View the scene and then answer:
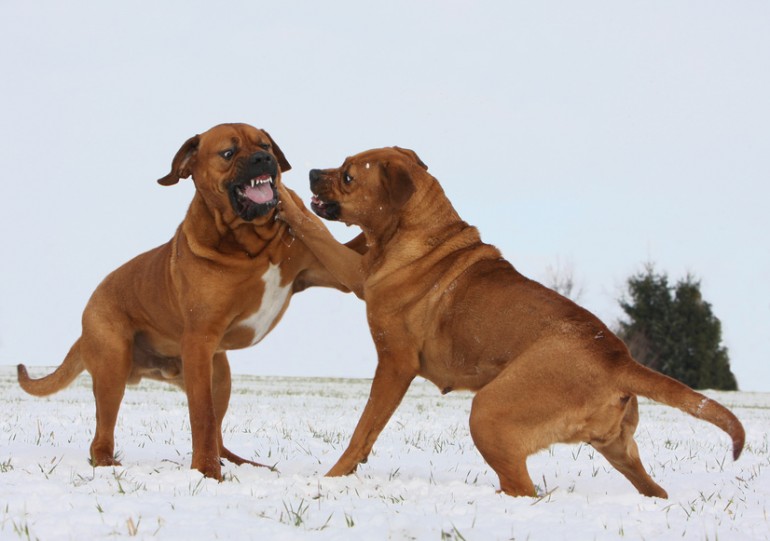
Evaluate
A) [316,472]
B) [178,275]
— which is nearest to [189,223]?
[178,275]

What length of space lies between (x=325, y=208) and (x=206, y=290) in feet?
3.43

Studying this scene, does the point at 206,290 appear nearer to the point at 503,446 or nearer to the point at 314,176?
the point at 314,176

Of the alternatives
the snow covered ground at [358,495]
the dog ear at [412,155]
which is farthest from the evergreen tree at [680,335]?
the dog ear at [412,155]

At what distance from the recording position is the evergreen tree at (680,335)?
36.5m

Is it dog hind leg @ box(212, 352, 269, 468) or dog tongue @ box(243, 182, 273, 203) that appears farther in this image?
dog hind leg @ box(212, 352, 269, 468)

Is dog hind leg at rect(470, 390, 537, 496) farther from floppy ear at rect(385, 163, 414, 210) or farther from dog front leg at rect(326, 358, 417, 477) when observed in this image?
floppy ear at rect(385, 163, 414, 210)

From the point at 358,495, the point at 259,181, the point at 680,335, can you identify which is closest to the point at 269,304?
the point at 259,181

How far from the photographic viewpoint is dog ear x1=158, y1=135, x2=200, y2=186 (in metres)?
6.35

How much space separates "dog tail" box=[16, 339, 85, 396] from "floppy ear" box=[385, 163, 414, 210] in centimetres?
312

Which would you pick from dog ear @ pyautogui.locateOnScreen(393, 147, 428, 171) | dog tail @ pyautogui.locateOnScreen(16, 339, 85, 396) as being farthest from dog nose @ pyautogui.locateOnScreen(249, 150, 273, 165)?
dog tail @ pyautogui.locateOnScreen(16, 339, 85, 396)

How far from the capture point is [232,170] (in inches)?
242

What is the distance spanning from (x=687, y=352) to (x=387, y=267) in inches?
1310

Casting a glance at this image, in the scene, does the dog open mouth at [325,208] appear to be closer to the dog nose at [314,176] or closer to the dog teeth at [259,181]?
the dog nose at [314,176]

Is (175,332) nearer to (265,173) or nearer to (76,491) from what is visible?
(265,173)
